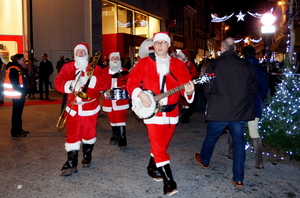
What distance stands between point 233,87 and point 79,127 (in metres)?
2.42

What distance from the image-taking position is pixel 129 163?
17.9ft

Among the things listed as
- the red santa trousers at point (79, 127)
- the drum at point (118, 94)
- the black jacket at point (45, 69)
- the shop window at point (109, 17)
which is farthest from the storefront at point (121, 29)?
the red santa trousers at point (79, 127)

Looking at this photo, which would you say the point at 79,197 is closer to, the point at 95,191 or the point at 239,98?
the point at 95,191

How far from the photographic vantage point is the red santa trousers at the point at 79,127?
488cm

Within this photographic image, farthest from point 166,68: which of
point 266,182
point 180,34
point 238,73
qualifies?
point 180,34

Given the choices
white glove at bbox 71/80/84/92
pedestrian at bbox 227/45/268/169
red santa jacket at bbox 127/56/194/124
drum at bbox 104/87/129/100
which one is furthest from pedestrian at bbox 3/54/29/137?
pedestrian at bbox 227/45/268/169

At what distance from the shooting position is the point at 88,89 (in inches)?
196

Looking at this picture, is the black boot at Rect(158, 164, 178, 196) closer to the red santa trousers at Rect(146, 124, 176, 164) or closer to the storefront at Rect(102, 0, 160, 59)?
the red santa trousers at Rect(146, 124, 176, 164)

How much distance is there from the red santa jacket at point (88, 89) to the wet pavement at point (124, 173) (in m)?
1.01

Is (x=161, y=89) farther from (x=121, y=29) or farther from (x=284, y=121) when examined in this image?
(x=121, y=29)

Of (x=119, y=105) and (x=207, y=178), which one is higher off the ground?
(x=119, y=105)

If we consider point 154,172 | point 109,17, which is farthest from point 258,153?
point 109,17

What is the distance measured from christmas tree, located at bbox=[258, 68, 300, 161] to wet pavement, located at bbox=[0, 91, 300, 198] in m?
0.28

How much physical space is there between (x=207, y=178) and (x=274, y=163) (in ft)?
4.65
